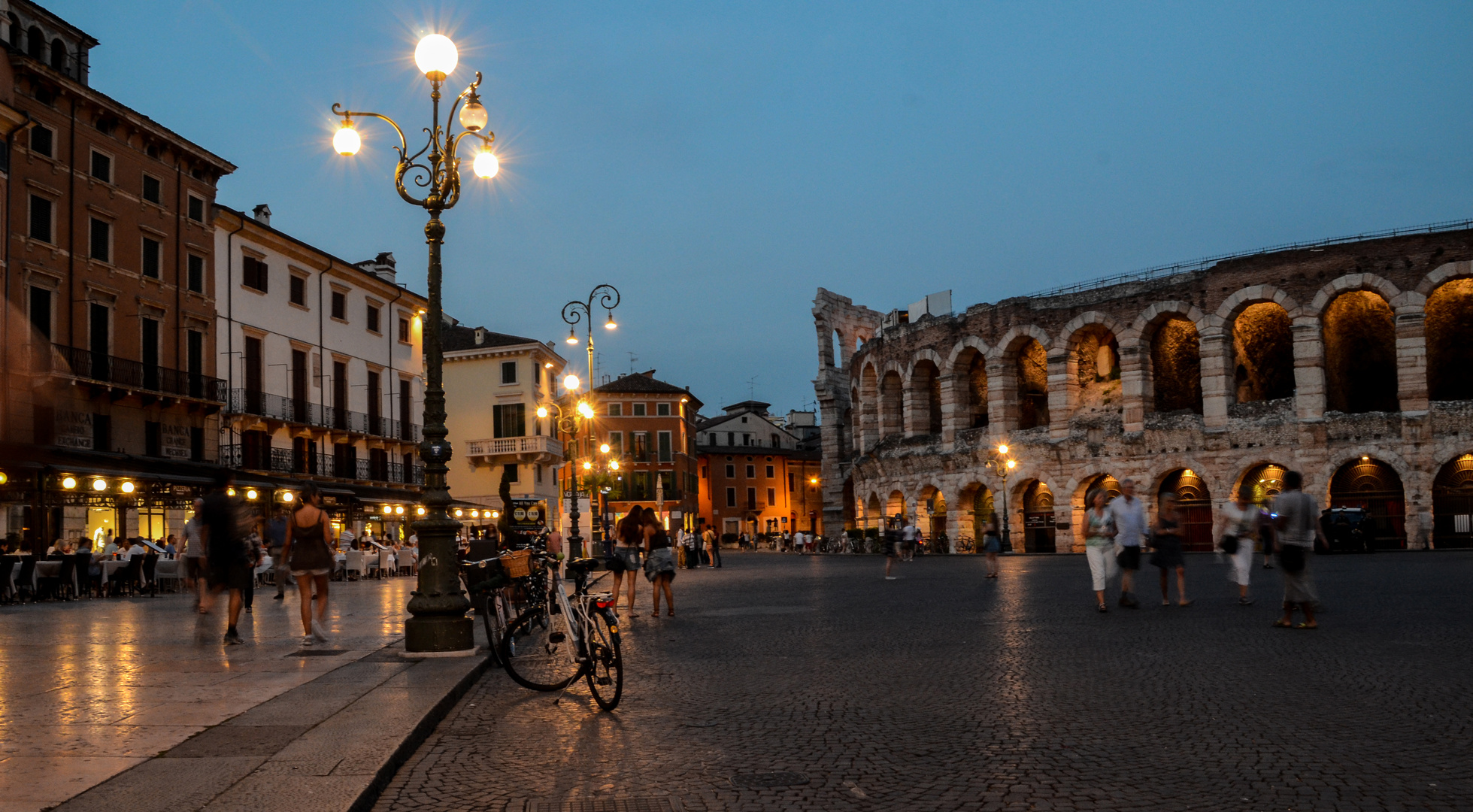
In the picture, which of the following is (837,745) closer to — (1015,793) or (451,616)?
(1015,793)

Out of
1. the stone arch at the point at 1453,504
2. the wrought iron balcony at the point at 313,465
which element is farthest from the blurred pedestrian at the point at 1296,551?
the wrought iron balcony at the point at 313,465

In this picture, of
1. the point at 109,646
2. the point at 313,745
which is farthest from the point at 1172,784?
the point at 109,646

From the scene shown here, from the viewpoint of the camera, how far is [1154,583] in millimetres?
20609

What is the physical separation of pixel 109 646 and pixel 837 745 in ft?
28.0

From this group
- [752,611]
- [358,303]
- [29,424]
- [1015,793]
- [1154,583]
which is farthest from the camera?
[358,303]

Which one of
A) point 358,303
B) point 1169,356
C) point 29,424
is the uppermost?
point 358,303

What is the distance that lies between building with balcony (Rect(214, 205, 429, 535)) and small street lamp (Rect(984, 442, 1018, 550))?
2235 cm

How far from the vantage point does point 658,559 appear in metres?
16.4

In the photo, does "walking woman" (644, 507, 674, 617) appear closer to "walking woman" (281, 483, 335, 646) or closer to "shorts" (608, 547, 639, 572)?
"shorts" (608, 547, 639, 572)

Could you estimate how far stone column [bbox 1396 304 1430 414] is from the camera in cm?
3800

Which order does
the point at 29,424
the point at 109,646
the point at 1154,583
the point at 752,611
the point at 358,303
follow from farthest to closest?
the point at 358,303 → the point at 1154,583 → the point at 752,611 → the point at 109,646 → the point at 29,424

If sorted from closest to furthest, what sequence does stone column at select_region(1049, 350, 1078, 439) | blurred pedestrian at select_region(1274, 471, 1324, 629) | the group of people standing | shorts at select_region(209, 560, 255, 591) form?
shorts at select_region(209, 560, 255, 591) → blurred pedestrian at select_region(1274, 471, 1324, 629) → the group of people standing → stone column at select_region(1049, 350, 1078, 439)

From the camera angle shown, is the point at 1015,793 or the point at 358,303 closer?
the point at 1015,793

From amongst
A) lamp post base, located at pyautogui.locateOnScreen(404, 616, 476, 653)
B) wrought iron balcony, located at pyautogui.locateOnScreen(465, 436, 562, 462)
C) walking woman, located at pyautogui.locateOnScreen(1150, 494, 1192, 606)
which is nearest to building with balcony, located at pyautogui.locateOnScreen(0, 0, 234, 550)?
lamp post base, located at pyautogui.locateOnScreen(404, 616, 476, 653)
